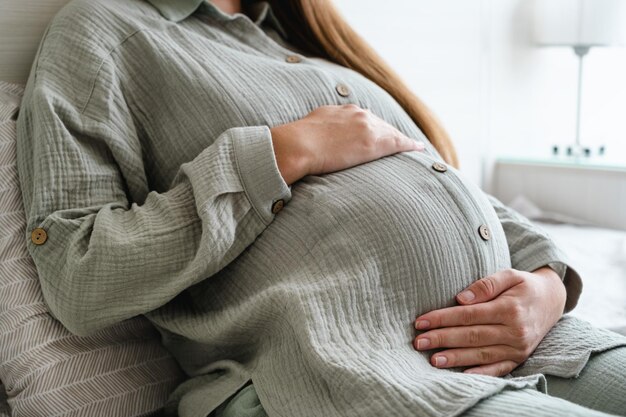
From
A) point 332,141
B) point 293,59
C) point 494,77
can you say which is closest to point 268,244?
point 332,141

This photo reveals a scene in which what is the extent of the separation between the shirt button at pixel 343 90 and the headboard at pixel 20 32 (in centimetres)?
51

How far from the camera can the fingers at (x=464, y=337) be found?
3.22 feet

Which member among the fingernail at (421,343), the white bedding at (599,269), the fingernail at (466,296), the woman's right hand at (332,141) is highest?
the woman's right hand at (332,141)

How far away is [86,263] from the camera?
0.97 metres

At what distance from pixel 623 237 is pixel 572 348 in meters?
1.11

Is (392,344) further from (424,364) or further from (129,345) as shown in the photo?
(129,345)

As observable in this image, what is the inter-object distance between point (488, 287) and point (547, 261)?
0.19m

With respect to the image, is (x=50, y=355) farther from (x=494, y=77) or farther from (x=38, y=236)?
(x=494, y=77)

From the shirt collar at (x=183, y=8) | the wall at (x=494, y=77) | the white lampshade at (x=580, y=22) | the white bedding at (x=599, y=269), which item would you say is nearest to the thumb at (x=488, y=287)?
the white bedding at (x=599, y=269)

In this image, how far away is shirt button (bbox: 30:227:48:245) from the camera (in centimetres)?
101

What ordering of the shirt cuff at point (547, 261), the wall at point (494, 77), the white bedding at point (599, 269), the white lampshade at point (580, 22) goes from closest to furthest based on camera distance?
the shirt cuff at point (547, 261)
the white bedding at point (599, 269)
the wall at point (494, 77)
the white lampshade at point (580, 22)

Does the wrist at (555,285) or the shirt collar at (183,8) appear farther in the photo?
the shirt collar at (183,8)

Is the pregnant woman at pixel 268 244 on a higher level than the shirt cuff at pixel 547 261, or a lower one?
higher

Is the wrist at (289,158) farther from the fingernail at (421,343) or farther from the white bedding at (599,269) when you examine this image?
the white bedding at (599,269)
